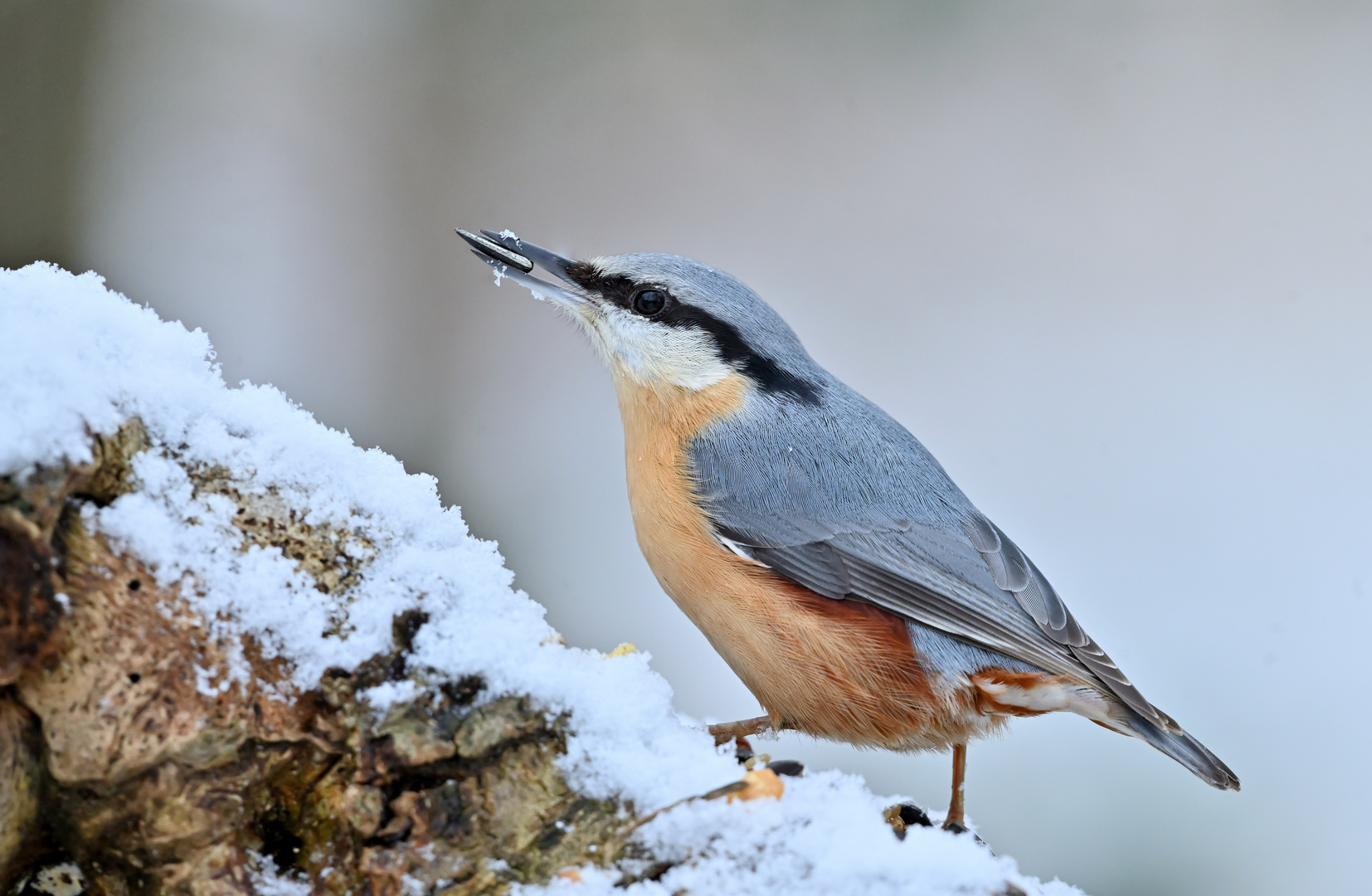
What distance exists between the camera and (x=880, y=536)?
2.01m

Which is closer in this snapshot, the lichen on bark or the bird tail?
the lichen on bark

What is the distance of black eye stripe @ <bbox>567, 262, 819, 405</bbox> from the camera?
2.21m

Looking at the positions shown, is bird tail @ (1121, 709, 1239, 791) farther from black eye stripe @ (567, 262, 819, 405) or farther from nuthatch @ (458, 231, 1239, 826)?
black eye stripe @ (567, 262, 819, 405)

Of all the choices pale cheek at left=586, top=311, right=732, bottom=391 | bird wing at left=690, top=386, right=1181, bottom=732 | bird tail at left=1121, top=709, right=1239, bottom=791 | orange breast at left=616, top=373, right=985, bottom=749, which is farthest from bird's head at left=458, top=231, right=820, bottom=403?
bird tail at left=1121, top=709, right=1239, bottom=791

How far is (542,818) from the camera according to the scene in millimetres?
1143

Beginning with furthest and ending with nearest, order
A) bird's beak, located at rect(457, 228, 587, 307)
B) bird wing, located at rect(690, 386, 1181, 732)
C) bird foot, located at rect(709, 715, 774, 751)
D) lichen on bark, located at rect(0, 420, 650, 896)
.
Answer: bird's beak, located at rect(457, 228, 587, 307) → bird wing, located at rect(690, 386, 1181, 732) → bird foot, located at rect(709, 715, 774, 751) → lichen on bark, located at rect(0, 420, 650, 896)

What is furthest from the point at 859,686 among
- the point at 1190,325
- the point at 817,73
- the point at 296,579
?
the point at 817,73

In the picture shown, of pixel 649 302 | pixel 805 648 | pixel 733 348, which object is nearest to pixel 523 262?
pixel 649 302

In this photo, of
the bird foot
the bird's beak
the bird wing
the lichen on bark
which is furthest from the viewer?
Result: the bird's beak

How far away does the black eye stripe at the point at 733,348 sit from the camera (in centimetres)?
221

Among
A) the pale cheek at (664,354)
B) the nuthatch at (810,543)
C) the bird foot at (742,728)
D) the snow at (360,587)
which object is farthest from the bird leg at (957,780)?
the pale cheek at (664,354)

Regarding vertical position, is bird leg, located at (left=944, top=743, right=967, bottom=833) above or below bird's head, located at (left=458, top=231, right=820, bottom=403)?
below

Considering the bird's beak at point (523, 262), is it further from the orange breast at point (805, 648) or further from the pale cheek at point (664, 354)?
the orange breast at point (805, 648)

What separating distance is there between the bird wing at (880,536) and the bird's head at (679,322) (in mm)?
138
